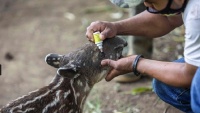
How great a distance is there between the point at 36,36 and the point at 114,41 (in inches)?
147

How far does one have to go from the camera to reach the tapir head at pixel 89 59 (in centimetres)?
398

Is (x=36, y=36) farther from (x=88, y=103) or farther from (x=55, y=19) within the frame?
(x=88, y=103)

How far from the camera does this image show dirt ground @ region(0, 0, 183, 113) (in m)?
5.25

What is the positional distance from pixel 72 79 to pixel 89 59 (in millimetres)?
235

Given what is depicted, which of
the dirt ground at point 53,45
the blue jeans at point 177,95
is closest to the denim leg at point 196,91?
the blue jeans at point 177,95

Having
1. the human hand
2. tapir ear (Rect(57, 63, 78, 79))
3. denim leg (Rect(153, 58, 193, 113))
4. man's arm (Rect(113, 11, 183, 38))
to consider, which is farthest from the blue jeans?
tapir ear (Rect(57, 63, 78, 79))

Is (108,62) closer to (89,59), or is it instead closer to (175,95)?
(89,59)

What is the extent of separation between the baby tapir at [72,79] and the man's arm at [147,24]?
8.4 inches

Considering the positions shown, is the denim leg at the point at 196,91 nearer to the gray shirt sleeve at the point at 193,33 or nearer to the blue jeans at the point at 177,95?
the gray shirt sleeve at the point at 193,33

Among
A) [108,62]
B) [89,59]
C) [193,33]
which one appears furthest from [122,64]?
[193,33]

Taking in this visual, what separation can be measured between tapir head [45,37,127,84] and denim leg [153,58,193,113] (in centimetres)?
48

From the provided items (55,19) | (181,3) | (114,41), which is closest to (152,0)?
(181,3)

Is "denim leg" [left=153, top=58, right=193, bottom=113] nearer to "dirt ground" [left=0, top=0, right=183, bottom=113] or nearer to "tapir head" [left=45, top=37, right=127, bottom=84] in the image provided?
A: "dirt ground" [left=0, top=0, right=183, bottom=113]

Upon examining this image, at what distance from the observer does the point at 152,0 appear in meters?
3.47
